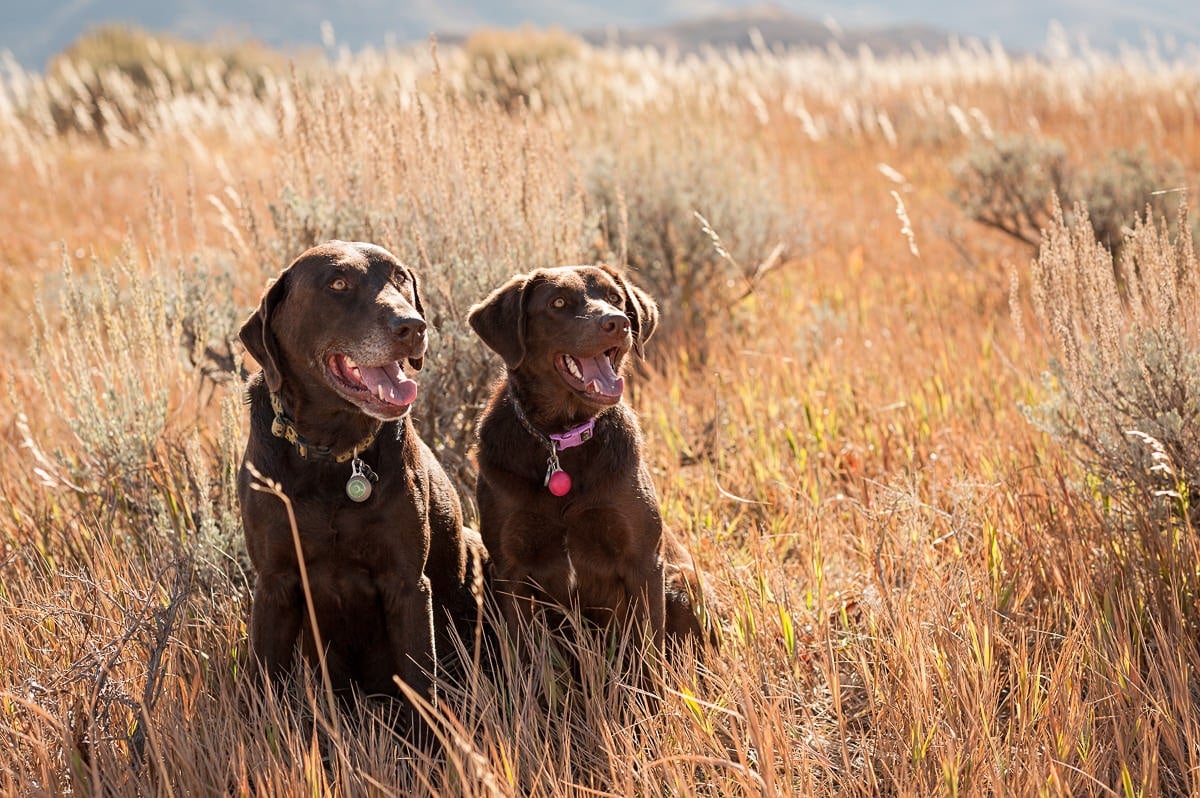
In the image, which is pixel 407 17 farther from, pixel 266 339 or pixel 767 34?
pixel 266 339

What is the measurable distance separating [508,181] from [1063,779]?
333 centimetres

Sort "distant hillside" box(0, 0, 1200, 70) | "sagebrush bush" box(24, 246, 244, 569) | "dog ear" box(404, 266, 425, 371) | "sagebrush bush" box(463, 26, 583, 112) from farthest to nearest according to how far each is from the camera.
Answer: "distant hillside" box(0, 0, 1200, 70)
"sagebrush bush" box(463, 26, 583, 112)
"sagebrush bush" box(24, 246, 244, 569)
"dog ear" box(404, 266, 425, 371)

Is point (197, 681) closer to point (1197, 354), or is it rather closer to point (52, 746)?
point (52, 746)

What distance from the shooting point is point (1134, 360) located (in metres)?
3.51

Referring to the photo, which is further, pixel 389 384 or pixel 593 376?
pixel 593 376

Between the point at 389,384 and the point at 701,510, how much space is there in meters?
1.81

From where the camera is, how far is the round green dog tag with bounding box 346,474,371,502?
2857mm

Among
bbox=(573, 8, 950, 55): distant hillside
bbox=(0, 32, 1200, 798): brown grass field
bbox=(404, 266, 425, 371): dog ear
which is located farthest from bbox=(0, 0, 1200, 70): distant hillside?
bbox=(404, 266, 425, 371): dog ear

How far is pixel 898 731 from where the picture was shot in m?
2.54

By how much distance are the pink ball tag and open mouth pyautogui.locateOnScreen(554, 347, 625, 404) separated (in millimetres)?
241

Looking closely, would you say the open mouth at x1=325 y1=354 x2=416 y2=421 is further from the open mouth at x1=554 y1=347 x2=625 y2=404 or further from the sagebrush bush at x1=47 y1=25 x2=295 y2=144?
the sagebrush bush at x1=47 y1=25 x2=295 y2=144

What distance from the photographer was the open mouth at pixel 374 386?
111 inches

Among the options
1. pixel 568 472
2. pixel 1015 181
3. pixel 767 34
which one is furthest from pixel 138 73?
pixel 767 34

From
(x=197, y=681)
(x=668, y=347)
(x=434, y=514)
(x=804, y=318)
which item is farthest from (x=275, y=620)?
(x=804, y=318)
